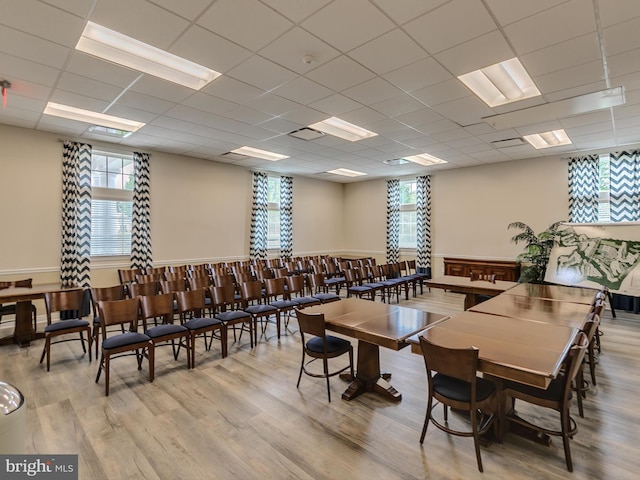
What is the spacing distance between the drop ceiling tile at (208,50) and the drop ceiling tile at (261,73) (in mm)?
93

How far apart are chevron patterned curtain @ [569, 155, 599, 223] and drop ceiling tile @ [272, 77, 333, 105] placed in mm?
6154

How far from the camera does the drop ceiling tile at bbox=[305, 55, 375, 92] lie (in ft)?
11.3

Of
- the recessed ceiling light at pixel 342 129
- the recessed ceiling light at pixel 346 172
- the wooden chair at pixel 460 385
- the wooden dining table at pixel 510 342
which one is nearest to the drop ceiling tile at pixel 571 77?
the recessed ceiling light at pixel 342 129

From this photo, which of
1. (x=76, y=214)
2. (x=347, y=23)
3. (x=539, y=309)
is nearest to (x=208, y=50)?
(x=347, y=23)

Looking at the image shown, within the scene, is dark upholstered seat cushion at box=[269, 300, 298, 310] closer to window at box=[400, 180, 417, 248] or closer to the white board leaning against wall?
the white board leaning against wall

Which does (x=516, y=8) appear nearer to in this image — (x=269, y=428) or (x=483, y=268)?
(x=269, y=428)

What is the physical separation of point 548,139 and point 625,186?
75.8 inches

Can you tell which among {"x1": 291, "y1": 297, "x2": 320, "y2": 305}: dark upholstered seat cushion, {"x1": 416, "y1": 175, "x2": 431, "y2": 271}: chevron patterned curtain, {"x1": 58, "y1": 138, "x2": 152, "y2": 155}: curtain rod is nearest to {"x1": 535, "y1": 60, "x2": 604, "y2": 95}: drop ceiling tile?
{"x1": 291, "y1": 297, "x2": 320, "y2": 305}: dark upholstered seat cushion

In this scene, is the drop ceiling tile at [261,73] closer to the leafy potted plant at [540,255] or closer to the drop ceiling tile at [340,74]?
the drop ceiling tile at [340,74]

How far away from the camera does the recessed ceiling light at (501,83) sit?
3.81m

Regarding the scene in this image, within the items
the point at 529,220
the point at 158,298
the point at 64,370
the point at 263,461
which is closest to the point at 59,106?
the point at 158,298

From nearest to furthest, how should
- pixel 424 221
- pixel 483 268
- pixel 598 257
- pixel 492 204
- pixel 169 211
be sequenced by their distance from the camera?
1. pixel 598 257
2. pixel 169 211
3. pixel 483 268
4. pixel 492 204
5. pixel 424 221

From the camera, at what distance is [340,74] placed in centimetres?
367

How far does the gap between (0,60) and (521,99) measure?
19.6ft
